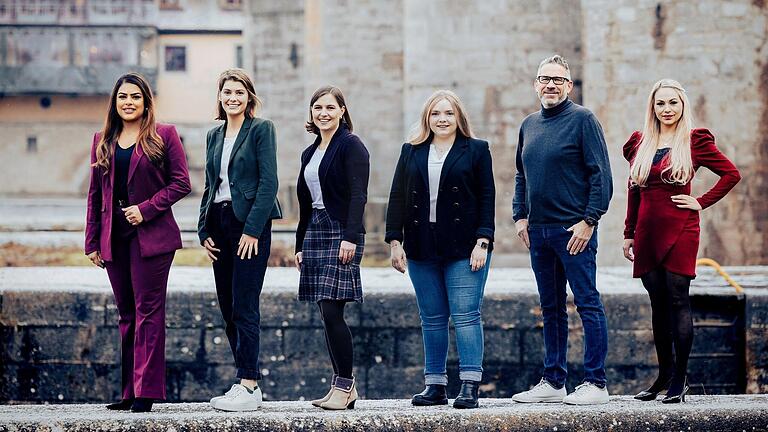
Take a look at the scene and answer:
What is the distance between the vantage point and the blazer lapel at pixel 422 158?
5500 mm

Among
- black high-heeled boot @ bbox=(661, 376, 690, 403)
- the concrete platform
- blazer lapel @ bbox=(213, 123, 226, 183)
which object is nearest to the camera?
the concrete platform

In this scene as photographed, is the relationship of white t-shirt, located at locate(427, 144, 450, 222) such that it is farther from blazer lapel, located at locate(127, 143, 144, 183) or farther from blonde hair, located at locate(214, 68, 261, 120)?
blazer lapel, located at locate(127, 143, 144, 183)

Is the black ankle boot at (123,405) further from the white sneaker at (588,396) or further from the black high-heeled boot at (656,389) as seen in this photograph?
the black high-heeled boot at (656,389)

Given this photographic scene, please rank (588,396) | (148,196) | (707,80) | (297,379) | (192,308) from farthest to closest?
(707,80), (297,379), (192,308), (588,396), (148,196)

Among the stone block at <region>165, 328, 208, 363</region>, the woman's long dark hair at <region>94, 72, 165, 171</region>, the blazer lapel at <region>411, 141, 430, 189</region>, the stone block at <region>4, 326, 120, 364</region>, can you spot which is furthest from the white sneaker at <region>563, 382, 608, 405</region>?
the stone block at <region>4, 326, 120, 364</region>

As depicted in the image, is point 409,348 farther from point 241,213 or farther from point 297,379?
point 241,213

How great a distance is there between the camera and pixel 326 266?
5.41 m

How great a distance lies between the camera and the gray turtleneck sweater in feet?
17.9

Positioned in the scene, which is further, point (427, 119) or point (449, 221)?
point (427, 119)

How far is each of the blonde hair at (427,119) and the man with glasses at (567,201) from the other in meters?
0.35

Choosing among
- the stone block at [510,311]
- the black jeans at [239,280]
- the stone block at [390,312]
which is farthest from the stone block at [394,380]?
the black jeans at [239,280]

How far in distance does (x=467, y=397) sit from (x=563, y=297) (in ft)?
2.36

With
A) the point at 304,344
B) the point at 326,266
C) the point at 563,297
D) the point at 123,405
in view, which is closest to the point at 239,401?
the point at 123,405

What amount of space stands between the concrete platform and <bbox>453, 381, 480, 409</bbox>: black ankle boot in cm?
6
